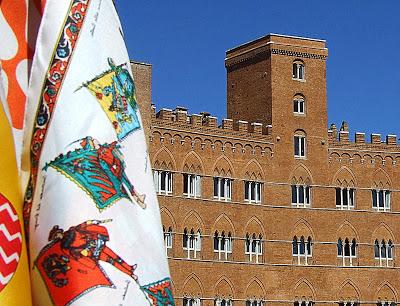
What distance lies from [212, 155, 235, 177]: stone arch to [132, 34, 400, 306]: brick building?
4cm

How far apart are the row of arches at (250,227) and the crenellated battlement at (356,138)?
3867 millimetres

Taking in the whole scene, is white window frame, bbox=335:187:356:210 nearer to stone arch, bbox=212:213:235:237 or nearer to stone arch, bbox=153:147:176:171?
stone arch, bbox=212:213:235:237

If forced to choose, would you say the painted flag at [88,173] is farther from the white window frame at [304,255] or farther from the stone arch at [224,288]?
the white window frame at [304,255]

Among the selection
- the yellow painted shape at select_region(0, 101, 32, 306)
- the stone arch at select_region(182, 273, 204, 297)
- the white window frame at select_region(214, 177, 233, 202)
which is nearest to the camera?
the yellow painted shape at select_region(0, 101, 32, 306)

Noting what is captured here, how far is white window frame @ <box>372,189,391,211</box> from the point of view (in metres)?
43.8

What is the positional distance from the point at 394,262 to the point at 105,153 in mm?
42554

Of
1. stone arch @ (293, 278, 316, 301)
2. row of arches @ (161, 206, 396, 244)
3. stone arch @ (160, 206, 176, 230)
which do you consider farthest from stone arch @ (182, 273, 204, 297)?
stone arch @ (293, 278, 316, 301)

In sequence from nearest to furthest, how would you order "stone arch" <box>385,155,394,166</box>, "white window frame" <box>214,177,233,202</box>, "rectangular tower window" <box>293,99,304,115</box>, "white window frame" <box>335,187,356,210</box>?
"white window frame" <box>214,177,233,202</box>, "rectangular tower window" <box>293,99,304,115</box>, "white window frame" <box>335,187,356,210</box>, "stone arch" <box>385,155,394,166</box>

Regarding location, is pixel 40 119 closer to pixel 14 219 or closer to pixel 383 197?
pixel 14 219

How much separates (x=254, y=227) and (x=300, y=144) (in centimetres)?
474

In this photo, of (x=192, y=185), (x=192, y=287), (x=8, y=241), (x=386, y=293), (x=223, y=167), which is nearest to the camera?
(x=8, y=241)

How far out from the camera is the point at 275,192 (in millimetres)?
41719

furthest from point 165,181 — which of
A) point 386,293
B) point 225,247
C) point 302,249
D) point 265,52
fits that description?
point 386,293

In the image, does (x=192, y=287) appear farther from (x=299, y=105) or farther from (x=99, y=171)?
(x=99, y=171)
